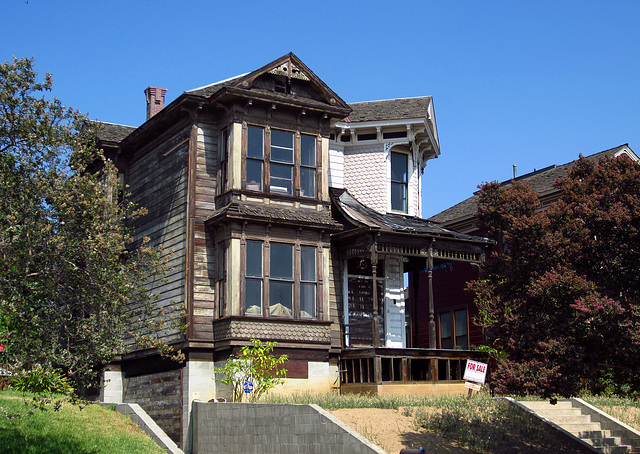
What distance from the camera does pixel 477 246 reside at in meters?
26.2

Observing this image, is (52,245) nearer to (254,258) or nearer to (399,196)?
(254,258)

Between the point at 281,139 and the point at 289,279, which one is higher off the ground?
the point at 281,139

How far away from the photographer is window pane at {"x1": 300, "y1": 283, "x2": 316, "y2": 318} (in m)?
23.2

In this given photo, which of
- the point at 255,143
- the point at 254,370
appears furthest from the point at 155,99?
the point at 254,370

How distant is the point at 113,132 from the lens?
29.2 m

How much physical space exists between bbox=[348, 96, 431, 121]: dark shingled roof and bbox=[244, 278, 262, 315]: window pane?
27.8 ft

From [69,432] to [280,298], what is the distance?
22.8 ft

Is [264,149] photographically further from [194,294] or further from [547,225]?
[547,225]

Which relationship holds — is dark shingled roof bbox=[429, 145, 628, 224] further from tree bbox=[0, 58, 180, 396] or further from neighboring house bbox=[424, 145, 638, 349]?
tree bbox=[0, 58, 180, 396]

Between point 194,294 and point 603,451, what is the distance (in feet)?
38.9

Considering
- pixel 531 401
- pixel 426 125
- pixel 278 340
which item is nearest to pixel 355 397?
pixel 278 340

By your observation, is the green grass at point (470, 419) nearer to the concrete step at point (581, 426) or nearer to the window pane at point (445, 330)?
the concrete step at point (581, 426)

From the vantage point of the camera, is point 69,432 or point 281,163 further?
point 281,163

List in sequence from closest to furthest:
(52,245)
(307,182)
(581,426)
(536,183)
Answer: (52,245), (581,426), (307,182), (536,183)
